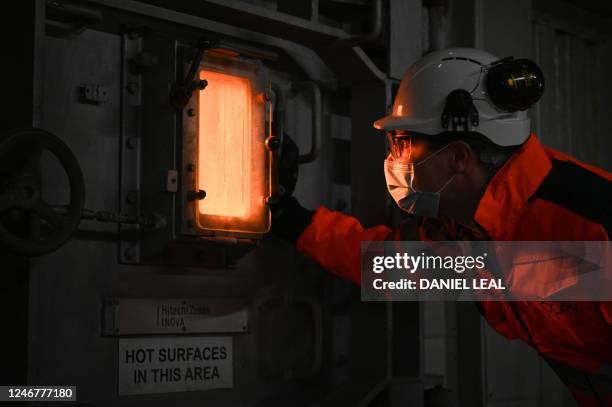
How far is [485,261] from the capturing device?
337 cm

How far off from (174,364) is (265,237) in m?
0.67

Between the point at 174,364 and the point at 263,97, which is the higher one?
the point at 263,97

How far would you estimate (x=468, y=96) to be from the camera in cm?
316

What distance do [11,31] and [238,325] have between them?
1382 mm

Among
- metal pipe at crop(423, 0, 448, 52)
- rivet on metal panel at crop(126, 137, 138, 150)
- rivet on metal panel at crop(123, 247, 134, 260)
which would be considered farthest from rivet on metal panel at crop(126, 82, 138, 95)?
metal pipe at crop(423, 0, 448, 52)

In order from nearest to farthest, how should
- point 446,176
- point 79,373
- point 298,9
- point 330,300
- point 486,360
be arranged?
point 79,373, point 446,176, point 298,9, point 330,300, point 486,360

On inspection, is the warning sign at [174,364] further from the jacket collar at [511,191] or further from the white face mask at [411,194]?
the jacket collar at [511,191]

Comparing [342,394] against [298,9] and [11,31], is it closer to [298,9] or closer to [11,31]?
[298,9]

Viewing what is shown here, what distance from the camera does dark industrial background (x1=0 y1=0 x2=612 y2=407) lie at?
2.94 m

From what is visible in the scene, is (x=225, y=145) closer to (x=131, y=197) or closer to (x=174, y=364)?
(x=131, y=197)

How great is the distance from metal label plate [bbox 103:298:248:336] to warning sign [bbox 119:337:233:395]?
0.04 meters

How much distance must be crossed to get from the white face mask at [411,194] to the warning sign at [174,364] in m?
0.87

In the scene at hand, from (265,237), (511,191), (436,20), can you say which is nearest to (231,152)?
(265,237)

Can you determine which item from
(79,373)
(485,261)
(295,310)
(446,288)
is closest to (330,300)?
(295,310)
